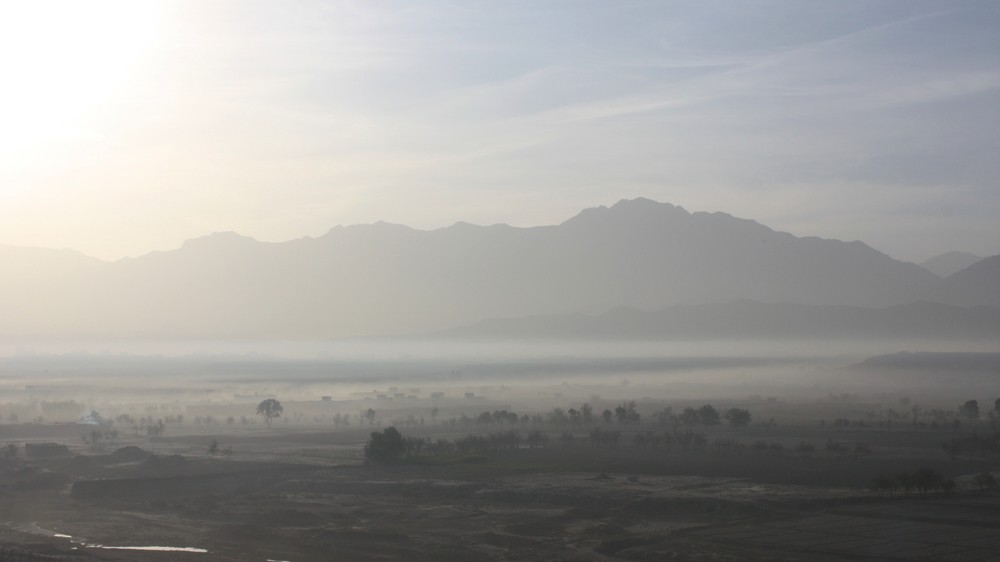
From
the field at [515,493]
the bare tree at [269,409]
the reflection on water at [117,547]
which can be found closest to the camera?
the field at [515,493]

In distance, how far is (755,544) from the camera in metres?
39.7

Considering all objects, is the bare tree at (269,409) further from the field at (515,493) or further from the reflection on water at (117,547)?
the reflection on water at (117,547)

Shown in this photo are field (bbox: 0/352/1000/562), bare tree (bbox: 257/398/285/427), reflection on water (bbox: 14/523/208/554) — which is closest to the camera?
field (bbox: 0/352/1000/562)

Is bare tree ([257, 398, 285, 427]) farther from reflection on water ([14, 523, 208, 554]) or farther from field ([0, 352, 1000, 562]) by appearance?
reflection on water ([14, 523, 208, 554])

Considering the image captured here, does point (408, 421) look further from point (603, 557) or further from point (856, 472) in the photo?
point (603, 557)

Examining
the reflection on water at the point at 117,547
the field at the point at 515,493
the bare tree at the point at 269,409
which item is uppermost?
the bare tree at the point at 269,409

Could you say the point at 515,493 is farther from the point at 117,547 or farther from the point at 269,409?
the point at 269,409

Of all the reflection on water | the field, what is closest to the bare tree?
the field

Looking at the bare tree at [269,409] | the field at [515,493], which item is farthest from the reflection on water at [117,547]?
the bare tree at [269,409]

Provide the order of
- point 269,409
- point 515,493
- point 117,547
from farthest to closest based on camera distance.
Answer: point 269,409, point 515,493, point 117,547

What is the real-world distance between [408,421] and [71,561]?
73282mm

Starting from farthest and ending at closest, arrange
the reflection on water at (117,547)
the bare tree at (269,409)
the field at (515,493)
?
the bare tree at (269,409) < the reflection on water at (117,547) < the field at (515,493)

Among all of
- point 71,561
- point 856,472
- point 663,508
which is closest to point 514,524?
point 663,508

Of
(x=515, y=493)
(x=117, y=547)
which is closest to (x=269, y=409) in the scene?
(x=515, y=493)
